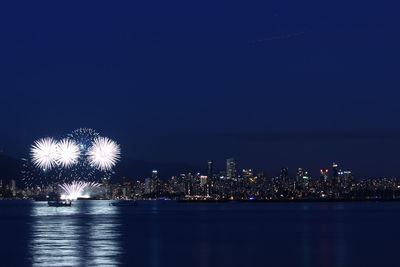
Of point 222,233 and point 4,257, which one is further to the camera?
point 222,233

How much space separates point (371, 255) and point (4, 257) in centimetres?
2642

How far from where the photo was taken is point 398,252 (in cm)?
5897

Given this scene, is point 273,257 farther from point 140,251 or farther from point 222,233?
point 222,233

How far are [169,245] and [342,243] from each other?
15737 mm

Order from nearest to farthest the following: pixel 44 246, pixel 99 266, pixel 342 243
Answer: pixel 99 266 → pixel 44 246 → pixel 342 243

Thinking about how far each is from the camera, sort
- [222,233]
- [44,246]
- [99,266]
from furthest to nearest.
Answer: [222,233] < [44,246] < [99,266]

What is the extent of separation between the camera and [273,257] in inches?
2169

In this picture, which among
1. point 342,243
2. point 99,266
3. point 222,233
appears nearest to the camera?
point 99,266

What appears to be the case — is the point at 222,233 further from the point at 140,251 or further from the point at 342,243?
the point at 140,251

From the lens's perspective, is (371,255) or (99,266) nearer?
(99,266)

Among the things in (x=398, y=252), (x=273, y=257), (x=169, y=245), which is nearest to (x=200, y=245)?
(x=169, y=245)

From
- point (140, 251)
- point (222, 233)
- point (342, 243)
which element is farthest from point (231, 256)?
point (222, 233)

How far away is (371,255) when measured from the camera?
188 ft

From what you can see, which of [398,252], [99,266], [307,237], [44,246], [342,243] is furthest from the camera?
[307,237]
